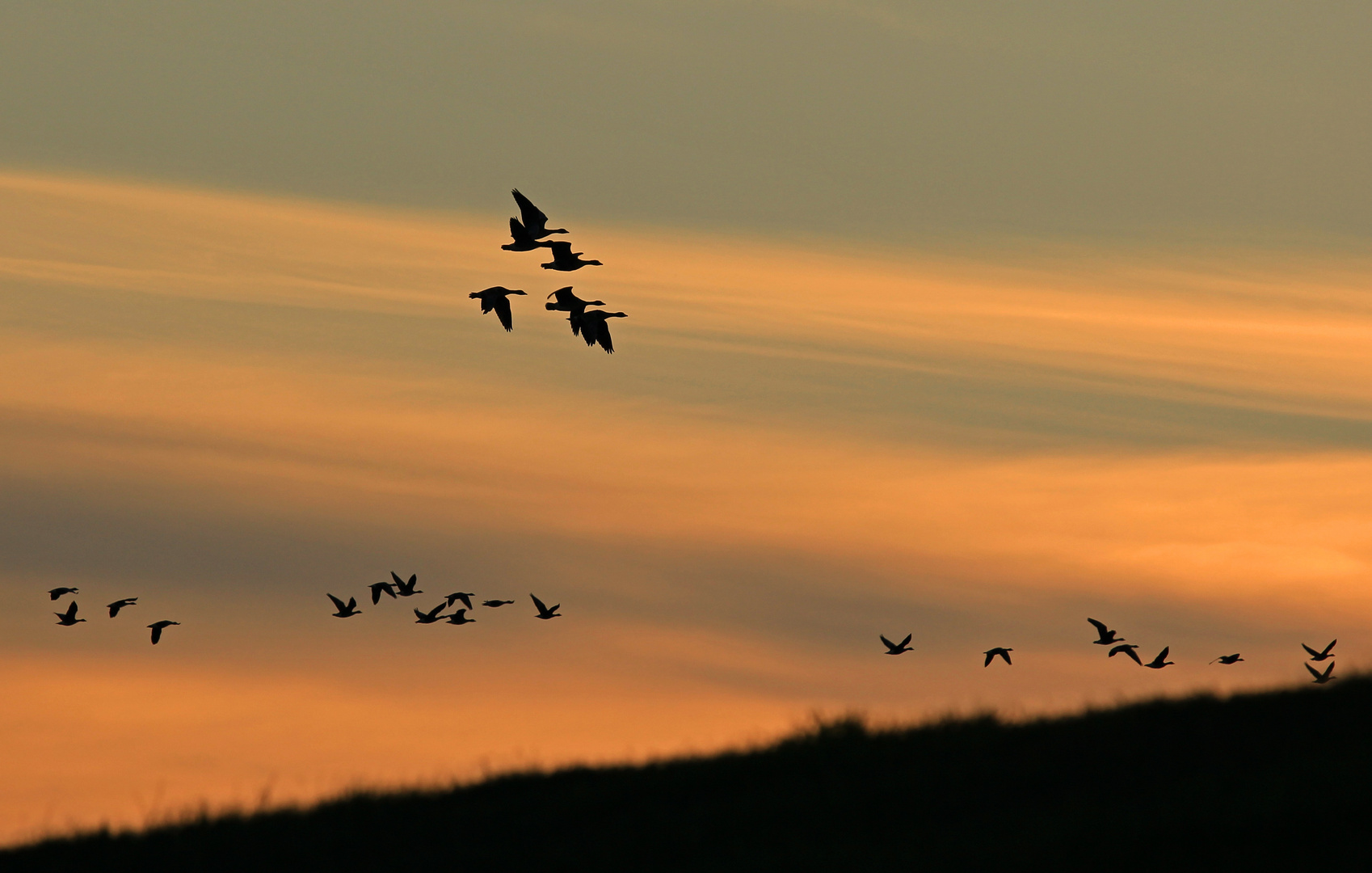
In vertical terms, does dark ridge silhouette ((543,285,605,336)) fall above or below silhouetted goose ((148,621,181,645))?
above

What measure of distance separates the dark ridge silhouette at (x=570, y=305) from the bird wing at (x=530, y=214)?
201 cm

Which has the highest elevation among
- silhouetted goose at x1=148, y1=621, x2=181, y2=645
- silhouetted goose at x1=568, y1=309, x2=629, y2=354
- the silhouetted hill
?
silhouetted goose at x1=568, y1=309, x2=629, y2=354

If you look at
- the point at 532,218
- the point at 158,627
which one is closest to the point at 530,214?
the point at 532,218

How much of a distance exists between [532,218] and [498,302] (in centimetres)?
277

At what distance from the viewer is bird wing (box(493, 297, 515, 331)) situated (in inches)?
1328

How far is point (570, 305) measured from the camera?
34906 mm

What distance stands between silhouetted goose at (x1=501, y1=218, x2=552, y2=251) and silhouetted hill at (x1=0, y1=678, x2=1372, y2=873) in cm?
1380

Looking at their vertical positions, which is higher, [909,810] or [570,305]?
[570,305]

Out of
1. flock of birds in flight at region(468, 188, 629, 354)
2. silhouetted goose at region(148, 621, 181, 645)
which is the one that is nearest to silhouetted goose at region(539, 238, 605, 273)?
flock of birds in flight at region(468, 188, 629, 354)

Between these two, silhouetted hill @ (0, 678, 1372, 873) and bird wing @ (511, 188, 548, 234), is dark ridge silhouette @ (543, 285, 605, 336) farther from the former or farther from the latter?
silhouetted hill @ (0, 678, 1372, 873)

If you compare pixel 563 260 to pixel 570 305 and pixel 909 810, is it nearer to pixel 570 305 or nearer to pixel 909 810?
pixel 570 305

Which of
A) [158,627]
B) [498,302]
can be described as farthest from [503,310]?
[158,627]

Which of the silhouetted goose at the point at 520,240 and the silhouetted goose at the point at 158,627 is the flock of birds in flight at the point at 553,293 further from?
the silhouetted goose at the point at 158,627

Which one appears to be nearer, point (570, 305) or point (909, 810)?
point (909, 810)
